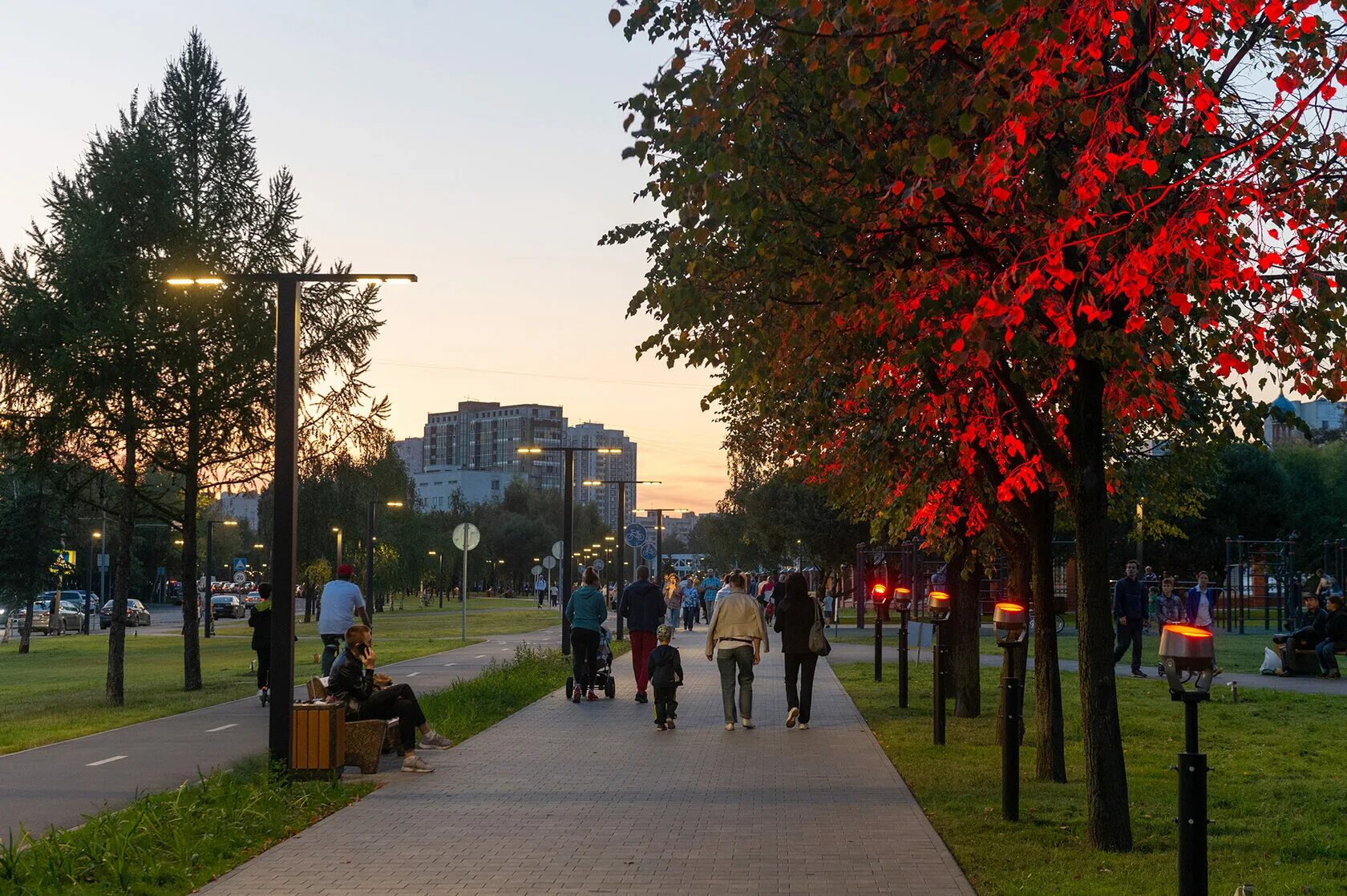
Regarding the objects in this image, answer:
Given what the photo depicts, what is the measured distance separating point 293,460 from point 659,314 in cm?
356

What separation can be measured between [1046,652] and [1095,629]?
10.3ft

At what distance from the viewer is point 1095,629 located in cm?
916

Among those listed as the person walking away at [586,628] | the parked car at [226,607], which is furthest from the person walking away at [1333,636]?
the parked car at [226,607]

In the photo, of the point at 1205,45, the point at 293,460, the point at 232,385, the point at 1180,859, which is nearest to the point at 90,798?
the point at 293,460

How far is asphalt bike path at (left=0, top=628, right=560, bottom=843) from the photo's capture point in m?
11.1

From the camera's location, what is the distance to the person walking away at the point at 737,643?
57.0 feet

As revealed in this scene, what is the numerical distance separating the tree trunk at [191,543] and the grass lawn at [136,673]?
44 cm

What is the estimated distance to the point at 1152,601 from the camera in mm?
52812

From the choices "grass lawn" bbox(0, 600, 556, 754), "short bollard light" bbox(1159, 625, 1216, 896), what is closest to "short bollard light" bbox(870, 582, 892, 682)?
"grass lawn" bbox(0, 600, 556, 754)

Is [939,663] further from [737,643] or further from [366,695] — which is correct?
[366,695]

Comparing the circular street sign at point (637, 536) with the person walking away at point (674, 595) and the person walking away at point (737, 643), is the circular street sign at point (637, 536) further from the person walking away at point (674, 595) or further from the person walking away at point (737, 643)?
the person walking away at point (737, 643)

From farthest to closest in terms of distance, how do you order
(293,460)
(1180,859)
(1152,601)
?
(1152,601)
(293,460)
(1180,859)

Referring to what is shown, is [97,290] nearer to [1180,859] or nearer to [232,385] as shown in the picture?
[232,385]

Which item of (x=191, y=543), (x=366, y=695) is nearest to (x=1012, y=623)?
(x=366, y=695)
